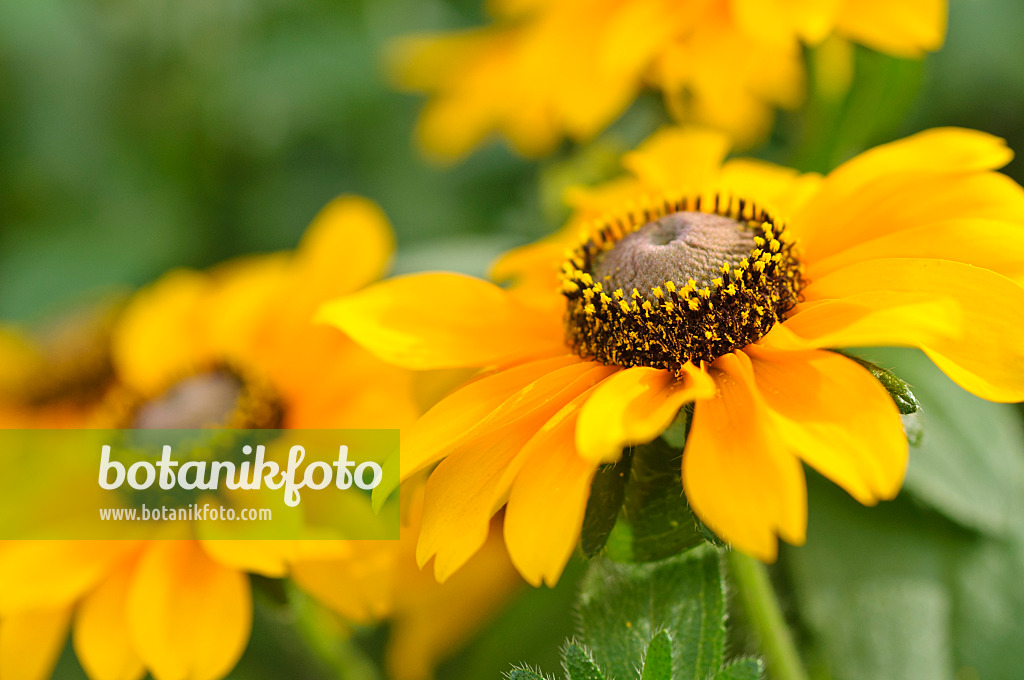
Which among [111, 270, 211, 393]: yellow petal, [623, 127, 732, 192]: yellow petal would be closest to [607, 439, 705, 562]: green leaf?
[623, 127, 732, 192]: yellow petal

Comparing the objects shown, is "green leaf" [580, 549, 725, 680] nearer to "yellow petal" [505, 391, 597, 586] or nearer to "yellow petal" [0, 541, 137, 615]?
"yellow petal" [505, 391, 597, 586]

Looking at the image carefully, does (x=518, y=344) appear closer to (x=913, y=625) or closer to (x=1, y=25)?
(x=913, y=625)

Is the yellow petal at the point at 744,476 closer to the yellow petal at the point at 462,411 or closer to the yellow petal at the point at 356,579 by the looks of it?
the yellow petal at the point at 462,411

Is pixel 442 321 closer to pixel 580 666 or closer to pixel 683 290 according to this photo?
pixel 683 290

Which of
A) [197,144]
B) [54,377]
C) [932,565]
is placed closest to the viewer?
[932,565]

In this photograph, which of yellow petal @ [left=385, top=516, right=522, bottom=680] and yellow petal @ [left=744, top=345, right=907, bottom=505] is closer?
yellow petal @ [left=744, top=345, right=907, bottom=505]

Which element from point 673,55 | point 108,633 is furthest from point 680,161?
point 108,633
